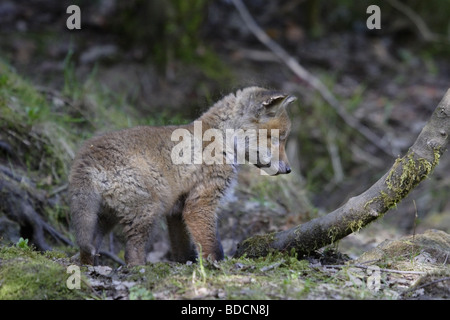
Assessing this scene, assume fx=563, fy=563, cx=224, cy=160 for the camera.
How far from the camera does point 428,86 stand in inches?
507

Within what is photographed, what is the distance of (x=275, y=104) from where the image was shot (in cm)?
597

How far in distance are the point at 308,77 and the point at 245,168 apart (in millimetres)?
4058

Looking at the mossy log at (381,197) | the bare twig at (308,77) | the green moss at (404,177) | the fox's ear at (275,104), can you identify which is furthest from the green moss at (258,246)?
the bare twig at (308,77)

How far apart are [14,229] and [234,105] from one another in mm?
2680

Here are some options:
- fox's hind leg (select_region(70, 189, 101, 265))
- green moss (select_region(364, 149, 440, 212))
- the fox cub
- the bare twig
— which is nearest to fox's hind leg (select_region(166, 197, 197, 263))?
the fox cub

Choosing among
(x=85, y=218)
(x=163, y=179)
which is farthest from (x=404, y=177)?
(x=85, y=218)

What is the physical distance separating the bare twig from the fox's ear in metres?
5.81

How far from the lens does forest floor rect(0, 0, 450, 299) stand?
4.32 meters

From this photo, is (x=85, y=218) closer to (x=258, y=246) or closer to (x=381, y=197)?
(x=258, y=246)

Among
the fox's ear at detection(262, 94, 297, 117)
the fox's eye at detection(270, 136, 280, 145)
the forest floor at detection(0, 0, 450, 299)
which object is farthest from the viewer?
the fox's eye at detection(270, 136, 280, 145)

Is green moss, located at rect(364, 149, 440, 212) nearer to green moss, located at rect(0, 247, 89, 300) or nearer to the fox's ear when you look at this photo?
the fox's ear
